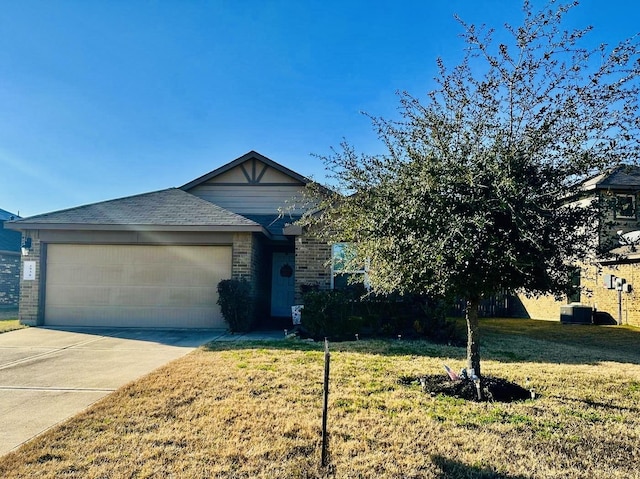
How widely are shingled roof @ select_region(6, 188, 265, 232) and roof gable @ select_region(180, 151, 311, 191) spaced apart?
201 centimetres

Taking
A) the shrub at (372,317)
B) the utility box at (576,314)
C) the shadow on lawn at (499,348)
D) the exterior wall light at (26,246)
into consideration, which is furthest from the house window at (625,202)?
the exterior wall light at (26,246)

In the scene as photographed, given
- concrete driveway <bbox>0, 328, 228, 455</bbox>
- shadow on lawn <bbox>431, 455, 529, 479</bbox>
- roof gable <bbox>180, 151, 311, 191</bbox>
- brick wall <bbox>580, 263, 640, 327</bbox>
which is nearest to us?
shadow on lawn <bbox>431, 455, 529, 479</bbox>

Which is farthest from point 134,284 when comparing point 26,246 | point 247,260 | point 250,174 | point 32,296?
point 250,174

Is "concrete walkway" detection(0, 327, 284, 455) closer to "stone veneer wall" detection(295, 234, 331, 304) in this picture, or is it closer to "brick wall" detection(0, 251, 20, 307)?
"stone veneer wall" detection(295, 234, 331, 304)

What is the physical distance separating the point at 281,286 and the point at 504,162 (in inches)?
408

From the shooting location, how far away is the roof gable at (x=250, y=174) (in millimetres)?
14422

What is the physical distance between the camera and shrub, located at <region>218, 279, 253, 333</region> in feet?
34.5

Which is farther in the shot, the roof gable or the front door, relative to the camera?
the roof gable

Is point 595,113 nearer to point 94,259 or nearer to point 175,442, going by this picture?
point 175,442

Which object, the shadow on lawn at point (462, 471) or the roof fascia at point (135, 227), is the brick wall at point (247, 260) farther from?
the shadow on lawn at point (462, 471)

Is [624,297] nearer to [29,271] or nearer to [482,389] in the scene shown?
[482,389]

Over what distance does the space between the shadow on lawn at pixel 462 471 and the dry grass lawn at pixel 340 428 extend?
0.04 feet

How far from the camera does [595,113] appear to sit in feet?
15.9

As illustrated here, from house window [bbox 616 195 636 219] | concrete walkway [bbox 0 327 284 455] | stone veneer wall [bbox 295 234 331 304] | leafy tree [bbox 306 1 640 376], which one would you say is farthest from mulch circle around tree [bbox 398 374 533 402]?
stone veneer wall [bbox 295 234 331 304]
